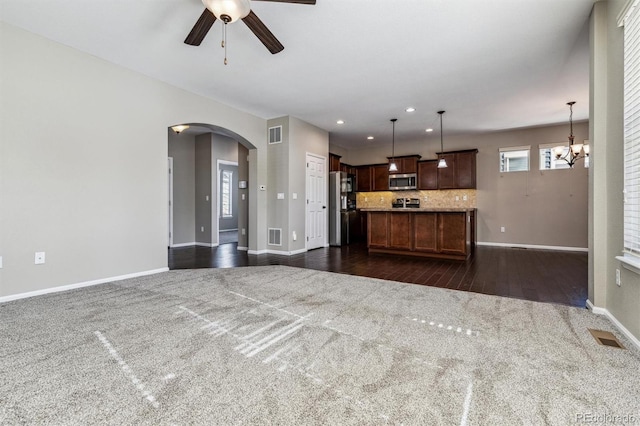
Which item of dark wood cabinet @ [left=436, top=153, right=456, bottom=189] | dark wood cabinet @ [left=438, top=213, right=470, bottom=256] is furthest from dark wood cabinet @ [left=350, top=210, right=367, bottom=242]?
dark wood cabinet @ [left=438, top=213, right=470, bottom=256]

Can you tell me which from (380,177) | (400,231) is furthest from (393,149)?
(400,231)

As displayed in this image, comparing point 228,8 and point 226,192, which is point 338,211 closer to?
point 226,192

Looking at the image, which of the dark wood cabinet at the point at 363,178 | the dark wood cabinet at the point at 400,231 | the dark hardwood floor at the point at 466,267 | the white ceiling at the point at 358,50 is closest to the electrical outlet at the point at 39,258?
the dark hardwood floor at the point at 466,267

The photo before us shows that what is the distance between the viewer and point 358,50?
3424 millimetres

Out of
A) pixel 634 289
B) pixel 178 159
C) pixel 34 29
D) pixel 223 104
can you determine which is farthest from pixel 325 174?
pixel 634 289

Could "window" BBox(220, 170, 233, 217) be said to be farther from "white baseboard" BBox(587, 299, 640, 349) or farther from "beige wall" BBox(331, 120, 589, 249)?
"white baseboard" BBox(587, 299, 640, 349)

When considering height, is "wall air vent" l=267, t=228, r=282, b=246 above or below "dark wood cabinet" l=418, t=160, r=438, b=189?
below

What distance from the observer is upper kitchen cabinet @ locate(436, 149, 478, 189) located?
24.1 feet

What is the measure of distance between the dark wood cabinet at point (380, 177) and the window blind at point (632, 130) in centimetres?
632

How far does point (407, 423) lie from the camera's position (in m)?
1.28

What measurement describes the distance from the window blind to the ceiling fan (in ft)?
7.64

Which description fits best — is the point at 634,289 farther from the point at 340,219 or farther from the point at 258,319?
the point at 340,219

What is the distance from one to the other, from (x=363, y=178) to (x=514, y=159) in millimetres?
3894

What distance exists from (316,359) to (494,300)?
84.9 inches
